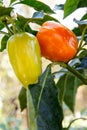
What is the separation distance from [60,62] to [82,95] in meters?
2.23

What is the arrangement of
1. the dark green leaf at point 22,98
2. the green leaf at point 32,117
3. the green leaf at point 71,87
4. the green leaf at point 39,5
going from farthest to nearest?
the green leaf at point 71,87, the dark green leaf at point 22,98, the green leaf at point 39,5, the green leaf at point 32,117

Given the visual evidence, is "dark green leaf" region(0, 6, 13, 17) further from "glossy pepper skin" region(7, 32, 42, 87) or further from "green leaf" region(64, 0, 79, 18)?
"green leaf" region(64, 0, 79, 18)

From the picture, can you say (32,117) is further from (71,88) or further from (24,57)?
(71,88)

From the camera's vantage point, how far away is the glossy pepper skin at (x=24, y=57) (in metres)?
0.55

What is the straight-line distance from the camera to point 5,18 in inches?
23.0

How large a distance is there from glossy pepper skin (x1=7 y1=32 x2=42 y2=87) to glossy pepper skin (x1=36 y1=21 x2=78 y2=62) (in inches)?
1.0

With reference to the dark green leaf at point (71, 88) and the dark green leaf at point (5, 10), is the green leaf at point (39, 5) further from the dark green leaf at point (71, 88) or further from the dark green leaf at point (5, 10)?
the dark green leaf at point (71, 88)

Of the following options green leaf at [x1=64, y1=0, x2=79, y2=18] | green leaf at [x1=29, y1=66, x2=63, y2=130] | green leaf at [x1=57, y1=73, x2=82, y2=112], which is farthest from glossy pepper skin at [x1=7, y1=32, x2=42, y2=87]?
green leaf at [x1=57, y1=73, x2=82, y2=112]

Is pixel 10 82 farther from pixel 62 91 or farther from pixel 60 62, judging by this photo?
pixel 60 62

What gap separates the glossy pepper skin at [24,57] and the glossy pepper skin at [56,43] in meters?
0.03

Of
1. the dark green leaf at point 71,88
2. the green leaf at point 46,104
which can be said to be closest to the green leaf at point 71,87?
the dark green leaf at point 71,88

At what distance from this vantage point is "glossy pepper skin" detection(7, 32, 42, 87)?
1.82ft

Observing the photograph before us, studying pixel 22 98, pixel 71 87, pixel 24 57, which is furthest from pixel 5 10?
pixel 71 87

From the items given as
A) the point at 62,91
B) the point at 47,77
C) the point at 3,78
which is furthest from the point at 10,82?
the point at 47,77
